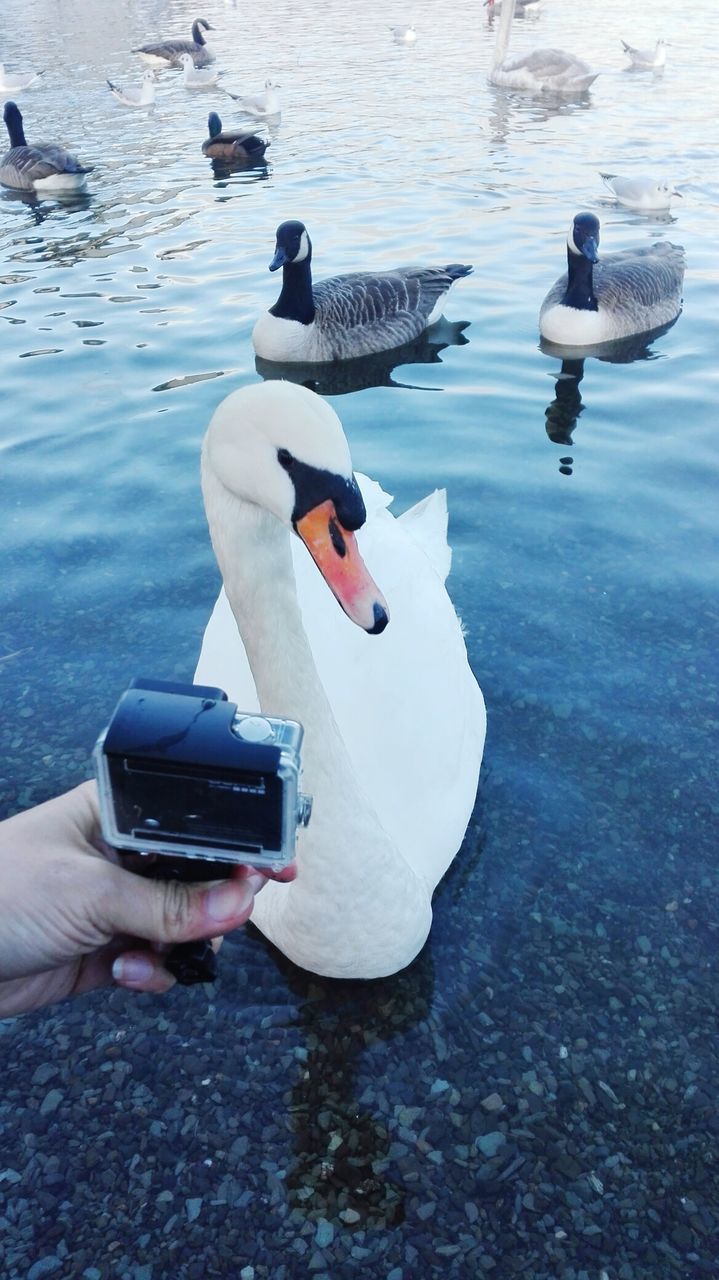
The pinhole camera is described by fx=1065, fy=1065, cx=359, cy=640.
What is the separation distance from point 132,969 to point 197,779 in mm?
597

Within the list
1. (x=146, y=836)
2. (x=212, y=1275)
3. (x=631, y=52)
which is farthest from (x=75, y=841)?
(x=631, y=52)

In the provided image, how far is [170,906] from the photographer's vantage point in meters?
2.25

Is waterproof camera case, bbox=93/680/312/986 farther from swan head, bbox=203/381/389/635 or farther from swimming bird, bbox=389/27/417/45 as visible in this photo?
swimming bird, bbox=389/27/417/45

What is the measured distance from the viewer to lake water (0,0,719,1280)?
3242 millimetres

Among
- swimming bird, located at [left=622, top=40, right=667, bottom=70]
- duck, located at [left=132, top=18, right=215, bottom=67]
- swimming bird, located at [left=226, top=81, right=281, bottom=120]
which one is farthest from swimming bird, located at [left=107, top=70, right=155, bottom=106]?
swimming bird, located at [left=622, top=40, right=667, bottom=70]

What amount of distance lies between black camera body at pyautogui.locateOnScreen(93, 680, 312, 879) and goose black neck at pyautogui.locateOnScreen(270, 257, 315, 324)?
8634mm

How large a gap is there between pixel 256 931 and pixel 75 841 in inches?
76.5

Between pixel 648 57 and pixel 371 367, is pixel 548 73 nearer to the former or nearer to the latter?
pixel 648 57

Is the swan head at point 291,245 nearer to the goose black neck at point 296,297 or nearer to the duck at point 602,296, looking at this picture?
the goose black neck at point 296,297

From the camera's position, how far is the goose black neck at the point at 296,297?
33.3 feet

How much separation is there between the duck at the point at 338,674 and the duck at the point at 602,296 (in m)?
5.87

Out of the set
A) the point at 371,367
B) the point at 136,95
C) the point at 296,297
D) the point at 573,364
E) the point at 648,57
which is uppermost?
the point at 648,57

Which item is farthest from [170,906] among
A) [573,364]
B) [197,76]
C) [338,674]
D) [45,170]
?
[197,76]

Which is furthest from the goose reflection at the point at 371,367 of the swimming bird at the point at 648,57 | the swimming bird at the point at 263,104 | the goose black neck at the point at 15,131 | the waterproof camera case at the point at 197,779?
the swimming bird at the point at 648,57
